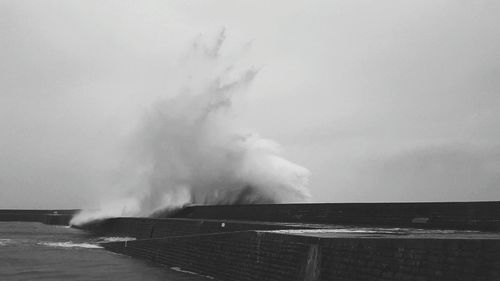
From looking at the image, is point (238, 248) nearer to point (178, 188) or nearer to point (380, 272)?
point (380, 272)

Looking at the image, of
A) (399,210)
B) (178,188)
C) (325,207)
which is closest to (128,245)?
(325,207)

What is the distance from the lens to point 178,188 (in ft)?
107

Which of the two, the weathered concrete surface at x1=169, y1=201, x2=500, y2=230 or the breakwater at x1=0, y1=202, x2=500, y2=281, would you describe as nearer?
the breakwater at x1=0, y1=202, x2=500, y2=281

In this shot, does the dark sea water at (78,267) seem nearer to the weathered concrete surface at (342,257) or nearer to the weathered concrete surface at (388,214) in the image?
the weathered concrete surface at (342,257)

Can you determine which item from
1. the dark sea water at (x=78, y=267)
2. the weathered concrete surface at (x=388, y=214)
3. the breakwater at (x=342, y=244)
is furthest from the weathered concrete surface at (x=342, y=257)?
the weathered concrete surface at (x=388, y=214)

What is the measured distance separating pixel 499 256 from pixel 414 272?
1.13 m

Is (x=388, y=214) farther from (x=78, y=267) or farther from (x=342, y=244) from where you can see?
(x=78, y=267)

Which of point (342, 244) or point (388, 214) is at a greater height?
point (388, 214)

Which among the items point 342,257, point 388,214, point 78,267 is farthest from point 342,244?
point 78,267

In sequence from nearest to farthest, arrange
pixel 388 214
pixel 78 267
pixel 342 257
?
pixel 342 257
pixel 78 267
pixel 388 214

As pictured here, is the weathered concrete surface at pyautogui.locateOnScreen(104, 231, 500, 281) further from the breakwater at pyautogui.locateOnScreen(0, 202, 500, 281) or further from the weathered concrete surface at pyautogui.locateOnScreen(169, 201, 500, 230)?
the weathered concrete surface at pyautogui.locateOnScreen(169, 201, 500, 230)

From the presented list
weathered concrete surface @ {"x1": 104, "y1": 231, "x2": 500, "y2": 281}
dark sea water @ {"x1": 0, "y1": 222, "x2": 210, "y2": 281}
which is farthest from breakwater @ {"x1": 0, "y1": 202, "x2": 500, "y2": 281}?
dark sea water @ {"x1": 0, "y1": 222, "x2": 210, "y2": 281}

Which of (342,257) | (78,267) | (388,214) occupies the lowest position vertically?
(78,267)

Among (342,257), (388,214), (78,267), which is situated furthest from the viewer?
(388,214)
